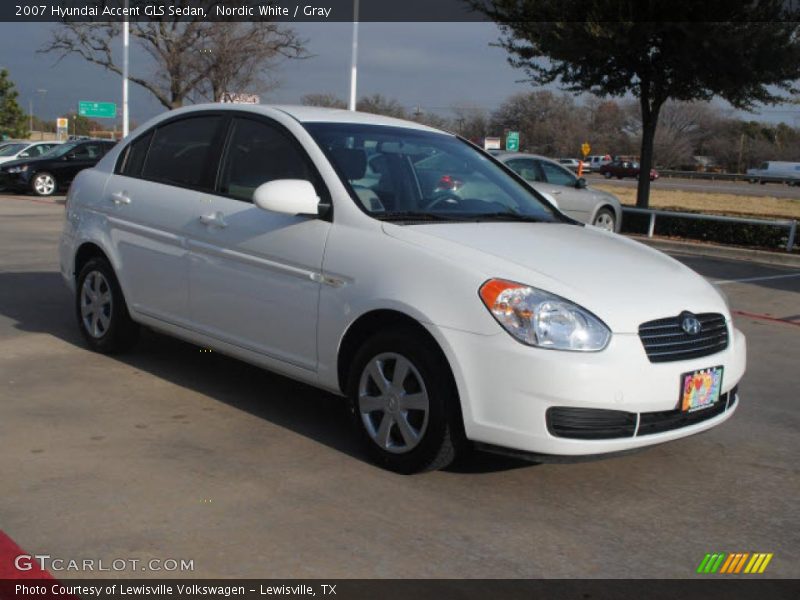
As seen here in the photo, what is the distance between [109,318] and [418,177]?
2.47 m

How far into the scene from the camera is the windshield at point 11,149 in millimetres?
27280

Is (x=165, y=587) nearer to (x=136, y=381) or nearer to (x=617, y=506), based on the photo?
(x=617, y=506)

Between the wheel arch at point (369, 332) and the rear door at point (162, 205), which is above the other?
the rear door at point (162, 205)

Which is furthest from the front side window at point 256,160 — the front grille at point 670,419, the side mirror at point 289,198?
the front grille at point 670,419

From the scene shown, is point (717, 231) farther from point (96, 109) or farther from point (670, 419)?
point (96, 109)

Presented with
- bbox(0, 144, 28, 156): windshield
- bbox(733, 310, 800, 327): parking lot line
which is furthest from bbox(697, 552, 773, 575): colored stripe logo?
bbox(0, 144, 28, 156): windshield

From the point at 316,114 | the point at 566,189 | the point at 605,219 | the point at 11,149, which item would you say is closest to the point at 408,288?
the point at 316,114

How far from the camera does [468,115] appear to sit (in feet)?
190

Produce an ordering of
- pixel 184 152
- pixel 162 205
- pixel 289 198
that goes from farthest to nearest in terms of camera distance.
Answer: pixel 184 152 < pixel 162 205 < pixel 289 198

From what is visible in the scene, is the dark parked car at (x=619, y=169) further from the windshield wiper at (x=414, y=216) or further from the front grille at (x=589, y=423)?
the front grille at (x=589, y=423)

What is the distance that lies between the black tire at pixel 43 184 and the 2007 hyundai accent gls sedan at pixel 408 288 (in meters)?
20.0

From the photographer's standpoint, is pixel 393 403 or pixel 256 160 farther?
pixel 256 160

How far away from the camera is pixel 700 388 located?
4230mm

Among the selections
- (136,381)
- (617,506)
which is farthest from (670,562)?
(136,381)
